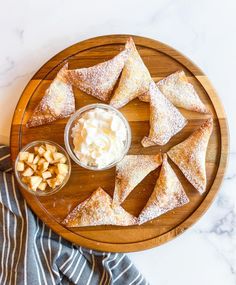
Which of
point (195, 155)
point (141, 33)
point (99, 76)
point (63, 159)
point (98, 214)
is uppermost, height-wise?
point (141, 33)

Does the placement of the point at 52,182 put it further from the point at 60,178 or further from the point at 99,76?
the point at 99,76

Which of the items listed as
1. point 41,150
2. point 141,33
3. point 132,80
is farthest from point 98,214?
point 141,33

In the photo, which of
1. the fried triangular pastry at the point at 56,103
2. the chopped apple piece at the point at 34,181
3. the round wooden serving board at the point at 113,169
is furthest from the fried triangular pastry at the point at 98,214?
the fried triangular pastry at the point at 56,103

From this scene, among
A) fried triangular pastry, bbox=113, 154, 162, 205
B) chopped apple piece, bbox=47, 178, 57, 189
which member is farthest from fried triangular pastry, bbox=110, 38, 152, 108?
chopped apple piece, bbox=47, 178, 57, 189

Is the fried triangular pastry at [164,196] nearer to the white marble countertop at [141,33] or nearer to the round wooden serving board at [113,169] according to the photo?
the round wooden serving board at [113,169]

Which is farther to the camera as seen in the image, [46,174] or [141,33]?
[141,33]

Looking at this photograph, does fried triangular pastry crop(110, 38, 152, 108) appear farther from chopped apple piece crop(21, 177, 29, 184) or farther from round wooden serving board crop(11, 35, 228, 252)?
chopped apple piece crop(21, 177, 29, 184)

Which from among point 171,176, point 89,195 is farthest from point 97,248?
point 171,176

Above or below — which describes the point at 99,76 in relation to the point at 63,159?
above
